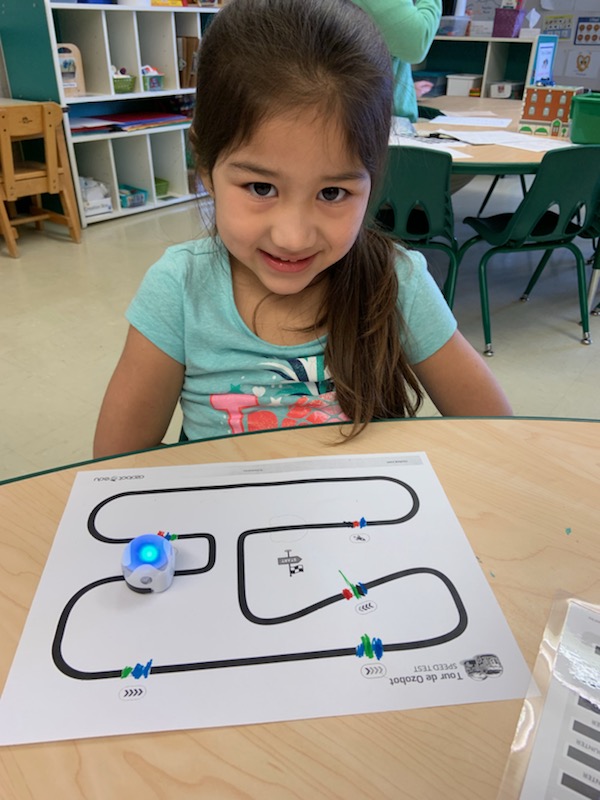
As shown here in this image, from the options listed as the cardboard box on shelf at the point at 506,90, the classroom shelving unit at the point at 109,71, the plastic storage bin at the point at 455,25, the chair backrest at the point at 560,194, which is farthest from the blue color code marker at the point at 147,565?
the plastic storage bin at the point at 455,25

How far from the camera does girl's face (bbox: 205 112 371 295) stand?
24.1 inches

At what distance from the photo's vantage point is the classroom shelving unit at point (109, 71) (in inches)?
120

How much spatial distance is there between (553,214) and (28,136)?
2.34m

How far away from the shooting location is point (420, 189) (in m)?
1.88

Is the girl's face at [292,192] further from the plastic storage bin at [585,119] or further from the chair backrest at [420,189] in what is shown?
the plastic storage bin at [585,119]

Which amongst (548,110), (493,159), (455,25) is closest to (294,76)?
(493,159)

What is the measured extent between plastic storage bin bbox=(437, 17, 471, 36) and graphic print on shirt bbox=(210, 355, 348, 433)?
4.96 metres

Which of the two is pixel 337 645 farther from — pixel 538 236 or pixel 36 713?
pixel 538 236

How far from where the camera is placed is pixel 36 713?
39 cm

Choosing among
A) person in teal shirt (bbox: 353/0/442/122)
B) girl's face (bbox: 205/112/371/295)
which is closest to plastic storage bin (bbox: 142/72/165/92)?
person in teal shirt (bbox: 353/0/442/122)

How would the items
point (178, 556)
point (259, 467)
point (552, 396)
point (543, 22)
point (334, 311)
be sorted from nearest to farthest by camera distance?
1. point (178, 556)
2. point (259, 467)
3. point (334, 311)
4. point (552, 396)
5. point (543, 22)

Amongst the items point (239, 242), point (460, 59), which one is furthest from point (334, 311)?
point (460, 59)

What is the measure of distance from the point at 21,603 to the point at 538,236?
2056 mm

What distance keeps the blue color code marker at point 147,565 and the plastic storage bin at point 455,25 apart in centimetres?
536
